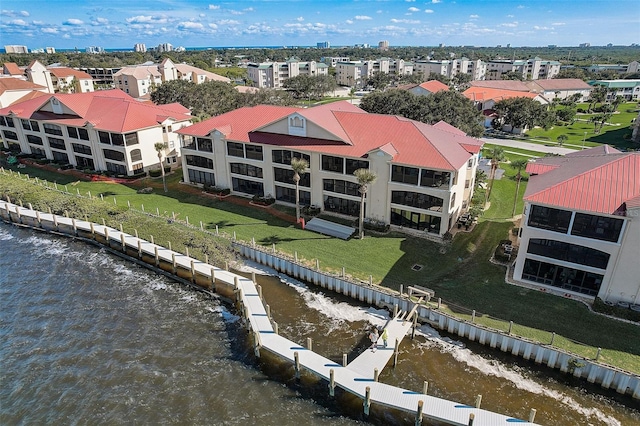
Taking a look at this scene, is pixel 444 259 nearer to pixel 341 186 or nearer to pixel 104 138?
pixel 341 186

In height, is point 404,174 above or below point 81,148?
above

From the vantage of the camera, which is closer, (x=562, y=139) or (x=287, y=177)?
(x=287, y=177)

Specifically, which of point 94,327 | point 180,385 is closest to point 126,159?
point 94,327

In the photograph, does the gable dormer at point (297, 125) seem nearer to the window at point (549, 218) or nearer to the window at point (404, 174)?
the window at point (404, 174)

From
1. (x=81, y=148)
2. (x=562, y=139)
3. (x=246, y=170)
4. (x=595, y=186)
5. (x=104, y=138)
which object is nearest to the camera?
(x=595, y=186)

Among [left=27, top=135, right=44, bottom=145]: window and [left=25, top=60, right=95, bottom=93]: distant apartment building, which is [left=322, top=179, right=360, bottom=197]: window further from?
[left=25, top=60, right=95, bottom=93]: distant apartment building

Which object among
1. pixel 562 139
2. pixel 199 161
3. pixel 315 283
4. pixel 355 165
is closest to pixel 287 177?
pixel 355 165

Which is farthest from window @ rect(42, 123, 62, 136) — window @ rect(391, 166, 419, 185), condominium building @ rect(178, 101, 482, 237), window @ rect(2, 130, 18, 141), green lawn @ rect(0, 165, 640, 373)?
window @ rect(391, 166, 419, 185)
